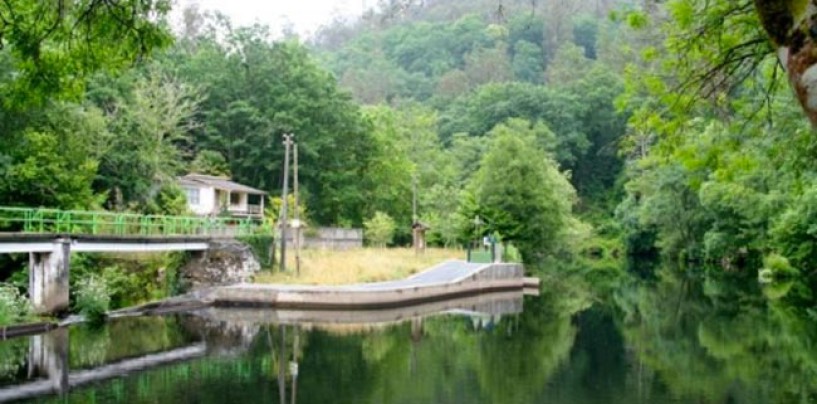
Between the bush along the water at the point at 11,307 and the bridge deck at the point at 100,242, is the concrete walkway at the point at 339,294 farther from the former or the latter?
the bush along the water at the point at 11,307

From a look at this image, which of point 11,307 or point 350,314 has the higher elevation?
point 11,307

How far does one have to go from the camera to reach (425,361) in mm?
22359

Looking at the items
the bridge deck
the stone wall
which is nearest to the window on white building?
the stone wall

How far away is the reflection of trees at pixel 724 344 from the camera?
1889 cm

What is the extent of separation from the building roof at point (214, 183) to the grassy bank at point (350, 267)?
11.0 metres

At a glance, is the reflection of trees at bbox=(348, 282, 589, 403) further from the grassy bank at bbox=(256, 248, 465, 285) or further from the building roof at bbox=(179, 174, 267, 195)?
the building roof at bbox=(179, 174, 267, 195)

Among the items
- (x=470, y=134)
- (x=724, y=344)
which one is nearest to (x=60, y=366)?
(x=724, y=344)

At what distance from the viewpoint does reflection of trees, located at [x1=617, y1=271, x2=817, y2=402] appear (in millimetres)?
18891

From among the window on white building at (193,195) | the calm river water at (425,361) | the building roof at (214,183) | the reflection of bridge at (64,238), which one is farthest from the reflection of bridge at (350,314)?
the building roof at (214,183)

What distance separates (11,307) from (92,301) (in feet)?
12.2

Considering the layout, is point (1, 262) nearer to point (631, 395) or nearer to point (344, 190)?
point (631, 395)

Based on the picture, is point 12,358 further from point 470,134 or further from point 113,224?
point 470,134

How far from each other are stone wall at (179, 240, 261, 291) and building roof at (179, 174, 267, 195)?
52.3 ft

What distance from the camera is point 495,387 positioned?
1894 centimetres
